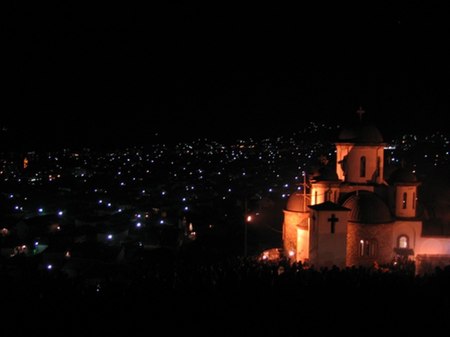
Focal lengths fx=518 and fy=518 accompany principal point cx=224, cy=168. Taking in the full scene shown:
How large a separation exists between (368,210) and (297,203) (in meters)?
4.46

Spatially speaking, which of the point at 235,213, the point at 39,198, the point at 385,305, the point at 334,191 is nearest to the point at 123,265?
the point at 334,191

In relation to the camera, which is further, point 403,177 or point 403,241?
point 403,177

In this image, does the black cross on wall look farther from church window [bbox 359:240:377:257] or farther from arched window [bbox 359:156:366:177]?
arched window [bbox 359:156:366:177]

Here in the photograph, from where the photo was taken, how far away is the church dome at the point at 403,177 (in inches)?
974

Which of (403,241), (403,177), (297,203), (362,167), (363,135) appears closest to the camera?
(403,241)

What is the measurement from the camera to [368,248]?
2355 cm

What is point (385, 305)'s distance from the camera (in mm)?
12430

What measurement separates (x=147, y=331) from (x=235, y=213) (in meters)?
33.2

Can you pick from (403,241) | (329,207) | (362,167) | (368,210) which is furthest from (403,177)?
(329,207)

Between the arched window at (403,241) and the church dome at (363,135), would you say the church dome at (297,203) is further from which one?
Result: the arched window at (403,241)

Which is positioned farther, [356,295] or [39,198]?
[39,198]

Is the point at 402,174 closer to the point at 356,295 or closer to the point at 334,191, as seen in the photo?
the point at 334,191

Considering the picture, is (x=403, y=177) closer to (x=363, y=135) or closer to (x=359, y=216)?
(x=363, y=135)

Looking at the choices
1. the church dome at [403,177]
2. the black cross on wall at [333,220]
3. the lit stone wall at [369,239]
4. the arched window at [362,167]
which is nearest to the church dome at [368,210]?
the lit stone wall at [369,239]
